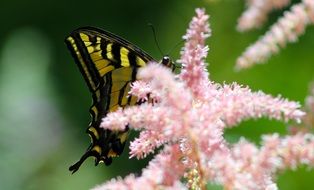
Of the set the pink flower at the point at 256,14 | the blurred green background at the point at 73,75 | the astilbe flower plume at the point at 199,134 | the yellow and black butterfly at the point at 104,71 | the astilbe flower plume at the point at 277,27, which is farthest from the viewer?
the blurred green background at the point at 73,75

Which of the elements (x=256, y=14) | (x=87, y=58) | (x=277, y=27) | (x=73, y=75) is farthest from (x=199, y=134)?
(x=73, y=75)

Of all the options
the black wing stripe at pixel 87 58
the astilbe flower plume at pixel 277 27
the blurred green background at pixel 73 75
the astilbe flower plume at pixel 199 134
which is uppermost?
the blurred green background at pixel 73 75

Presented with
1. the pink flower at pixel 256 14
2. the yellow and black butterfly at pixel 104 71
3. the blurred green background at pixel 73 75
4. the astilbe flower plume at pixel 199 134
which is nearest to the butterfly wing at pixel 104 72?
the yellow and black butterfly at pixel 104 71

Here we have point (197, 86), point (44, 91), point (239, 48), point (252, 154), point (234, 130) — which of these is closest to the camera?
point (252, 154)

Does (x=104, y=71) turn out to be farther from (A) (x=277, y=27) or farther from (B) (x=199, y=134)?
(B) (x=199, y=134)

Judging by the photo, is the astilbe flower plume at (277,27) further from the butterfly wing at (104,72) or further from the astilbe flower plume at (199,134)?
the butterfly wing at (104,72)

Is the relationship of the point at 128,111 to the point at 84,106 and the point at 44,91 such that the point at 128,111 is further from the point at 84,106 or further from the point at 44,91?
the point at 84,106

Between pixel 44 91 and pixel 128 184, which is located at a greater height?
pixel 44 91

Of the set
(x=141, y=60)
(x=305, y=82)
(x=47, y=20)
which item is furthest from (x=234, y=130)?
(x=47, y=20)
